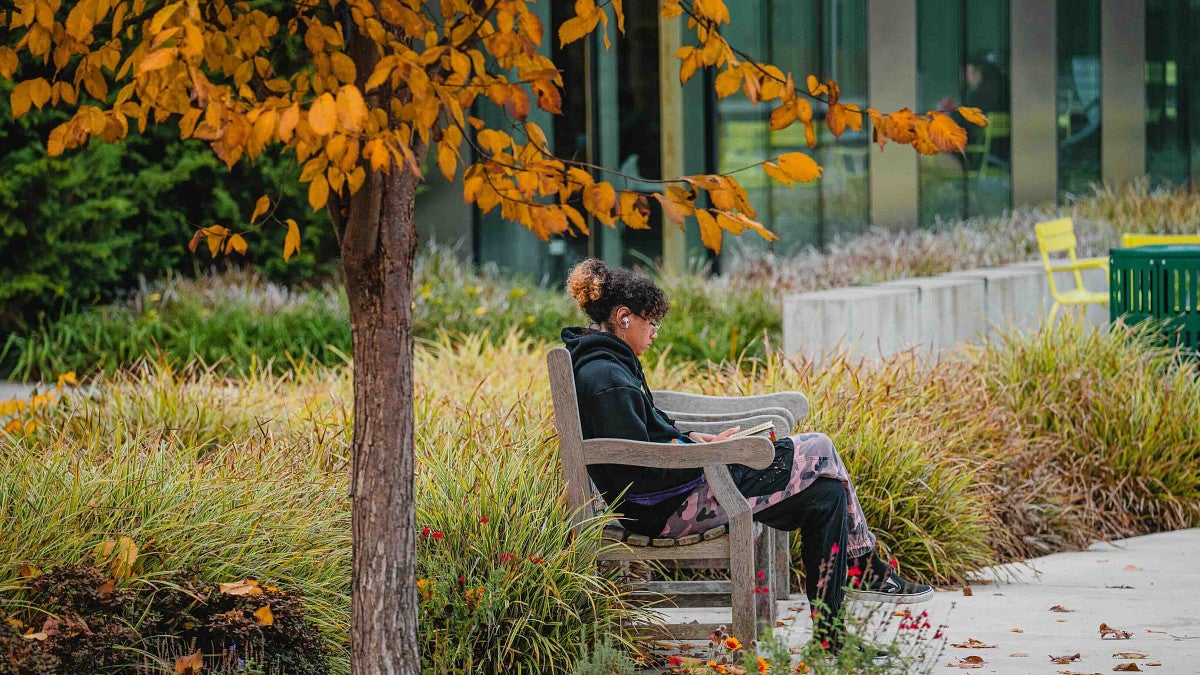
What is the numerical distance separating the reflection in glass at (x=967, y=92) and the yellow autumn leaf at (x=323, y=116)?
661 inches

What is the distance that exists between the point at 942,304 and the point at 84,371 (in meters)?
6.58

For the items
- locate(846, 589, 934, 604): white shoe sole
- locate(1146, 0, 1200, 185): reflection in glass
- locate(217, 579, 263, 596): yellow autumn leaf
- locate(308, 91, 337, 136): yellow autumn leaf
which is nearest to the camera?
locate(308, 91, 337, 136): yellow autumn leaf

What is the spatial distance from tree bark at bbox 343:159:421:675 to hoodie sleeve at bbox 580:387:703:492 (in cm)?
118

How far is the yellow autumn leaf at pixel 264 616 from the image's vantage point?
3896 mm

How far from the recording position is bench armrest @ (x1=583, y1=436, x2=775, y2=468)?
4.48m

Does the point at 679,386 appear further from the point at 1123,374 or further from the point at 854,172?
the point at 854,172

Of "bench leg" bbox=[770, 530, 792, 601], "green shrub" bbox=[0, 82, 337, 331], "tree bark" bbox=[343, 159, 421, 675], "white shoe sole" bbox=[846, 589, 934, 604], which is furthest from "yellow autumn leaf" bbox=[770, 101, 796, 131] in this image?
"green shrub" bbox=[0, 82, 337, 331]

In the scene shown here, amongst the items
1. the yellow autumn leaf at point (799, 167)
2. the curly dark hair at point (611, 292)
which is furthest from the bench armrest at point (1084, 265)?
the yellow autumn leaf at point (799, 167)

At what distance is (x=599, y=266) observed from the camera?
5.03 m

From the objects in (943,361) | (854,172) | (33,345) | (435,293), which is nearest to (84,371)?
(33,345)

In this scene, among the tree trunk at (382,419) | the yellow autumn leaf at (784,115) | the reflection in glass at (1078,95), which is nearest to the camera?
the yellow autumn leaf at (784,115)

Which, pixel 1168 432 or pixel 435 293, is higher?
pixel 435 293

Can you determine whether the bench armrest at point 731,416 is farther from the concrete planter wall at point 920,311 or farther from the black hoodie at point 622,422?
the concrete planter wall at point 920,311

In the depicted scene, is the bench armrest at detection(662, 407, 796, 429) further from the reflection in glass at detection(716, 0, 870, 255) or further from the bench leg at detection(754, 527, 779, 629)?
the reflection in glass at detection(716, 0, 870, 255)
